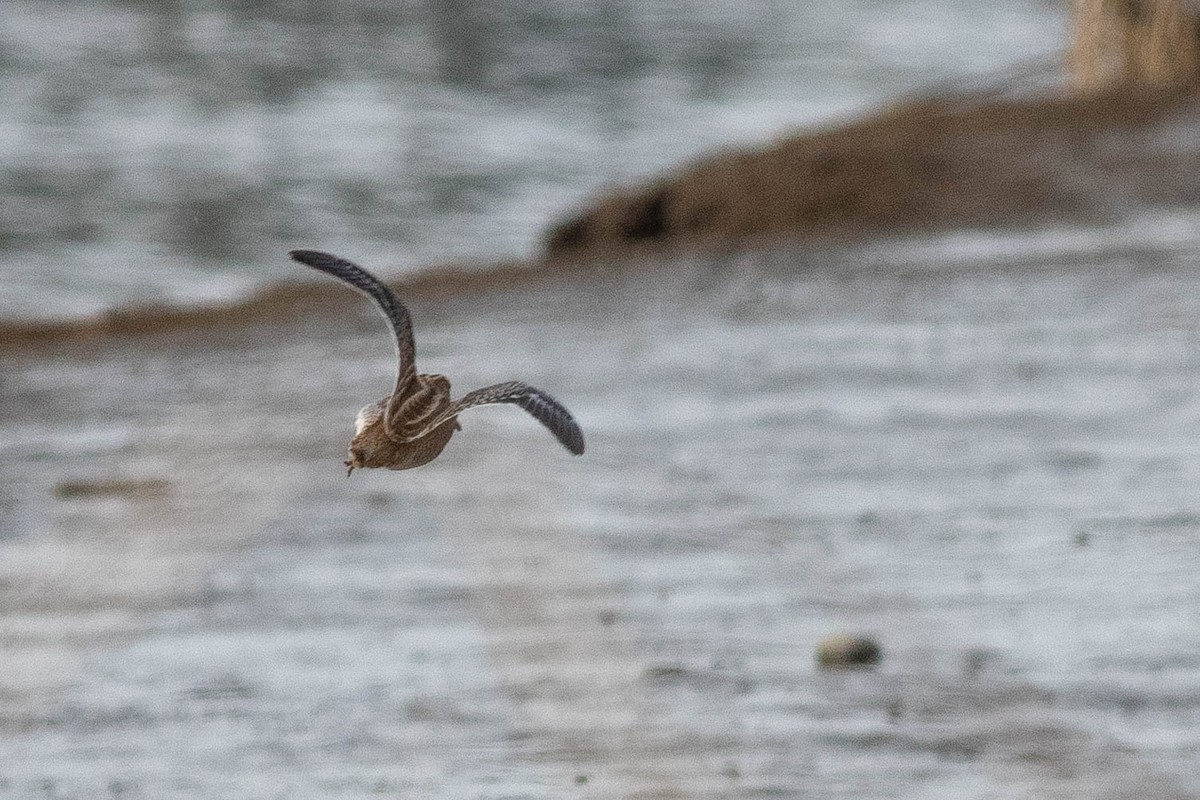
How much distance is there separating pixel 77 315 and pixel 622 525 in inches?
206

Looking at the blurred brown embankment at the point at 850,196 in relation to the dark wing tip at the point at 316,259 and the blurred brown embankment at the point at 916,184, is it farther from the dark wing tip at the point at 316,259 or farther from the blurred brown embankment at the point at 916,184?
the dark wing tip at the point at 316,259

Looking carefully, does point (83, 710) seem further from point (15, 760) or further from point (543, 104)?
point (543, 104)

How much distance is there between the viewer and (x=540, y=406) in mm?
3182

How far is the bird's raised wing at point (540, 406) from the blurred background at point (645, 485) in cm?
211

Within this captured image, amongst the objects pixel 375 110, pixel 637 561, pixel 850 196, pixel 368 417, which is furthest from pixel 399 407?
pixel 375 110

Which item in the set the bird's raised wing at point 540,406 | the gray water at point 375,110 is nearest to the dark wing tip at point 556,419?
the bird's raised wing at point 540,406

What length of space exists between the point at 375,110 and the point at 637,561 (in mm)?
13221

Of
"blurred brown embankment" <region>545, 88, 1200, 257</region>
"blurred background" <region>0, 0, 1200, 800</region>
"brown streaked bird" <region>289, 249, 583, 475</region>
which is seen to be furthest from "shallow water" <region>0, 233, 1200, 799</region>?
"brown streaked bird" <region>289, 249, 583, 475</region>

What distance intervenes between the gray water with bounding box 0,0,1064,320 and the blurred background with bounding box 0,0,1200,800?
105 mm

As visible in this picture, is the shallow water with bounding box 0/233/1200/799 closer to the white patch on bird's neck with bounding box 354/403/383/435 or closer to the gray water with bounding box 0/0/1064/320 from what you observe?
the white patch on bird's neck with bounding box 354/403/383/435

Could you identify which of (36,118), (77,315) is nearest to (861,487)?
(77,315)

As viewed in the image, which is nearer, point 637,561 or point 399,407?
point 399,407

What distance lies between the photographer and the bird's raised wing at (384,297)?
10.8ft

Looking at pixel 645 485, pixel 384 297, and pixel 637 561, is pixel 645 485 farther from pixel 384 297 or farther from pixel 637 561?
pixel 384 297
